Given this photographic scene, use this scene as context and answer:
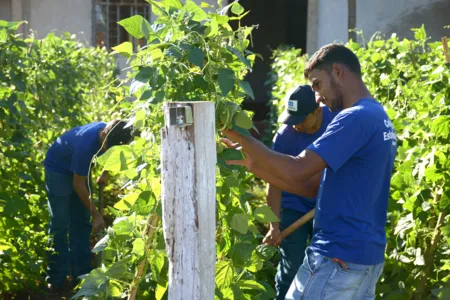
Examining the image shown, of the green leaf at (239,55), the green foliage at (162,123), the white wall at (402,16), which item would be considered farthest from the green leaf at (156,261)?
the white wall at (402,16)

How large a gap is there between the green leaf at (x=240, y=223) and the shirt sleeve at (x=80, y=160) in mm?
2531

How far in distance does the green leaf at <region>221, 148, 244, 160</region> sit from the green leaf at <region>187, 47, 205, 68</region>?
0.39 metres

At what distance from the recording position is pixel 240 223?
2.93 meters

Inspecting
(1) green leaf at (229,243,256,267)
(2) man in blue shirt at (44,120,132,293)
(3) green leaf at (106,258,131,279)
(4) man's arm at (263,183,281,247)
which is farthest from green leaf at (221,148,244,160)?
(2) man in blue shirt at (44,120,132,293)

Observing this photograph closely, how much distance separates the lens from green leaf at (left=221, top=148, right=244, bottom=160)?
9.61 feet

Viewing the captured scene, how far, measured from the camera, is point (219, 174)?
9.75 ft

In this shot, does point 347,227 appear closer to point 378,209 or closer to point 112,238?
point 378,209

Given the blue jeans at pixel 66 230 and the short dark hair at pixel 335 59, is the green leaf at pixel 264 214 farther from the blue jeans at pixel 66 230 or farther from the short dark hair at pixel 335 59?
the blue jeans at pixel 66 230

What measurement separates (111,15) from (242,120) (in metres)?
14.0

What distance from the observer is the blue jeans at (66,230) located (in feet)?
18.5

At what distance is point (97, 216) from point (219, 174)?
2.79m

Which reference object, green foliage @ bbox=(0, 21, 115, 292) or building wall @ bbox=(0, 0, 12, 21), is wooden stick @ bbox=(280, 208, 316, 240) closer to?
green foliage @ bbox=(0, 21, 115, 292)

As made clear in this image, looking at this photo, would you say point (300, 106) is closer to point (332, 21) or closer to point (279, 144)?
point (279, 144)

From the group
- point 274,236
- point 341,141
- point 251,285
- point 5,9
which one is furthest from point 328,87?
point 5,9
